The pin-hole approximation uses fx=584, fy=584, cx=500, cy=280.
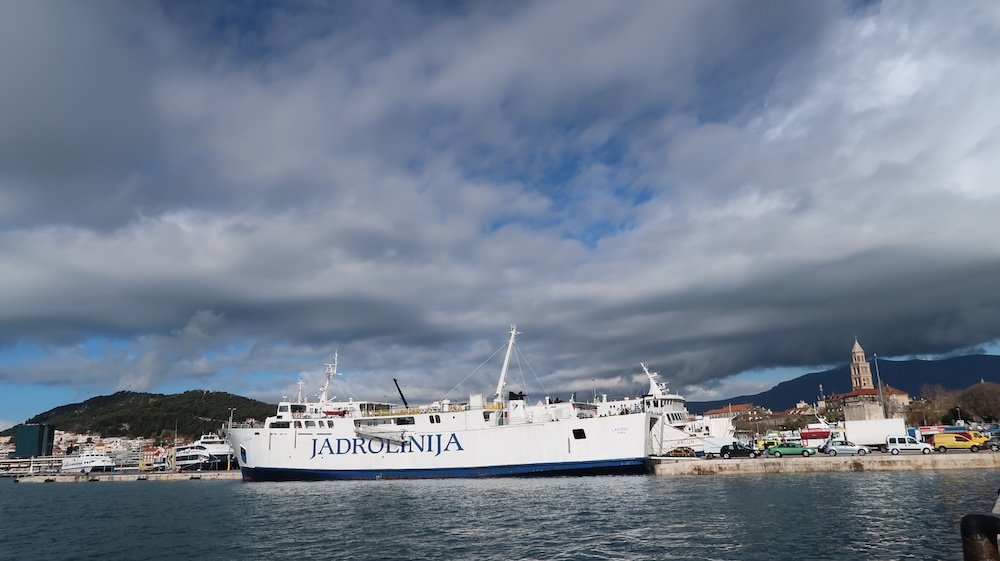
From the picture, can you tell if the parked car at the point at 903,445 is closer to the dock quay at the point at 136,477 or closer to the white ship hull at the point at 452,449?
the white ship hull at the point at 452,449

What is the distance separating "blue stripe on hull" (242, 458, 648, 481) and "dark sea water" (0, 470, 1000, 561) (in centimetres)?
541

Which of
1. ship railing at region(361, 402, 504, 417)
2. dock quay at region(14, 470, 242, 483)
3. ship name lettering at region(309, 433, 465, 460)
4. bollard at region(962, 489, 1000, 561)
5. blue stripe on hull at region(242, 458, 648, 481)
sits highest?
ship railing at region(361, 402, 504, 417)

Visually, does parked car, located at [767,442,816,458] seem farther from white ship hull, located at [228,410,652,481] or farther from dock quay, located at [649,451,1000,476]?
white ship hull, located at [228,410,652,481]

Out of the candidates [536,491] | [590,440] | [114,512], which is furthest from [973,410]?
[114,512]

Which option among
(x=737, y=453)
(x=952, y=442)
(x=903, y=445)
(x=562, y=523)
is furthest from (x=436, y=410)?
(x=952, y=442)

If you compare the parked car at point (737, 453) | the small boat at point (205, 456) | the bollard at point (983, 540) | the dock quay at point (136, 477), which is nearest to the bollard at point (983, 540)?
the bollard at point (983, 540)

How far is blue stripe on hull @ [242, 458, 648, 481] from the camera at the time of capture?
50.4 m

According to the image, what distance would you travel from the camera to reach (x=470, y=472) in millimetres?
53531

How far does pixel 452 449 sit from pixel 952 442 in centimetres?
4339

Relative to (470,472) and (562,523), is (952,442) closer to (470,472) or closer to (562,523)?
(470,472)

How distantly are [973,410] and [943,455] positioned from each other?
244ft

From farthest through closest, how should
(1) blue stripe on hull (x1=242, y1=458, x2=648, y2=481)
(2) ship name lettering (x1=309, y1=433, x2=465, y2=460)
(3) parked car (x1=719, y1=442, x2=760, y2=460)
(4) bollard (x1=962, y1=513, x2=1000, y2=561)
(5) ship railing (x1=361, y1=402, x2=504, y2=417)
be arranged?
1. (5) ship railing (x1=361, y1=402, x2=504, y2=417)
2. (2) ship name lettering (x1=309, y1=433, x2=465, y2=460)
3. (3) parked car (x1=719, y1=442, x2=760, y2=460)
4. (1) blue stripe on hull (x1=242, y1=458, x2=648, y2=481)
5. (4) bollard (x1=962, y1=513, x2=1000, y2=561)

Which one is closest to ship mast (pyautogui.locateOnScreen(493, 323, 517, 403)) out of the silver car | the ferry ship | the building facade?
the ferry ship

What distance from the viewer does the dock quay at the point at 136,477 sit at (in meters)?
90.9
